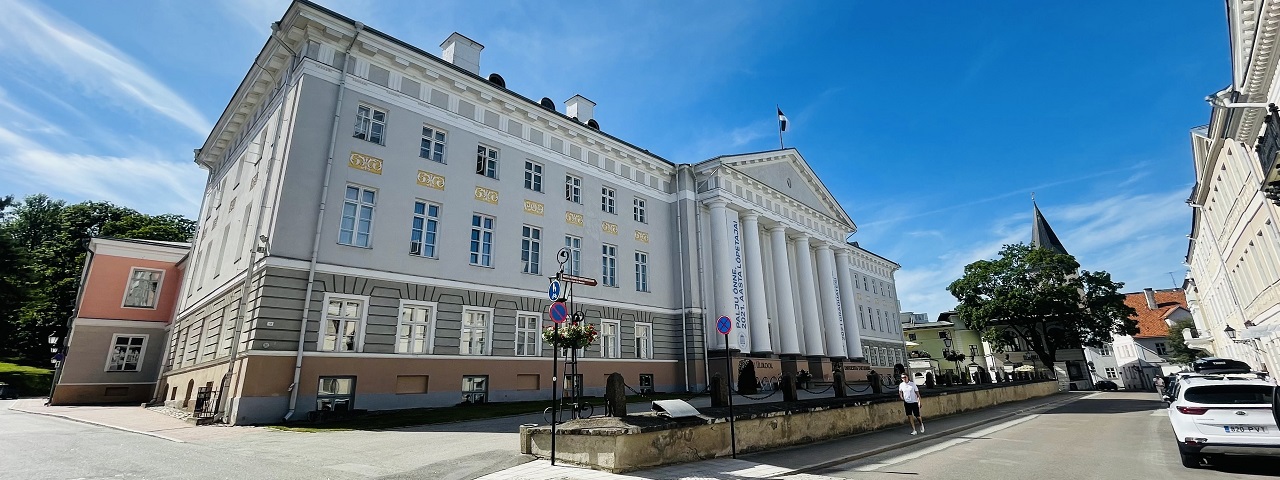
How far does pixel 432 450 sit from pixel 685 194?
2339 cm

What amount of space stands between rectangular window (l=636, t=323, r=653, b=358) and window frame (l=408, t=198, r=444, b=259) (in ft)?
36.6

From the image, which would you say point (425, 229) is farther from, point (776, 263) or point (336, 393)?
point (776, 263)

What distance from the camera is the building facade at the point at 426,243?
17.3 m

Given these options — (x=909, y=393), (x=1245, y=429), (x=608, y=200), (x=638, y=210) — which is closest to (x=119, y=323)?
(x=608, y=200)

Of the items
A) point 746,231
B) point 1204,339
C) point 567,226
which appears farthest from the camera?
point 1204,339

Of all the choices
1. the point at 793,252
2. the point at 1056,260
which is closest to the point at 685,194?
the point at 793,252

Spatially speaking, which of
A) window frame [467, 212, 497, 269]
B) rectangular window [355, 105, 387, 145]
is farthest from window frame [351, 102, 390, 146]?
window frame [467, 212, 497, 269]

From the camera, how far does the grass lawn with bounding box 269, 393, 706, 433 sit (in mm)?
14391

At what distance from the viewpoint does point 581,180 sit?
27.6m

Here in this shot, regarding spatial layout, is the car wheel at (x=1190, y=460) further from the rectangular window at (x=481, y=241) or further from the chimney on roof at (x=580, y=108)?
the chimney on roof at (x=580, y=108)

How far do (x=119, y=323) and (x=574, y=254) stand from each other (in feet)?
80.8

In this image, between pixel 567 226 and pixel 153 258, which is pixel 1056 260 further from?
pixel 153 258

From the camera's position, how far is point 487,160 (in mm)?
23469

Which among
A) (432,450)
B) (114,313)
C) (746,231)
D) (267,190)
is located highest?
(746,231)
